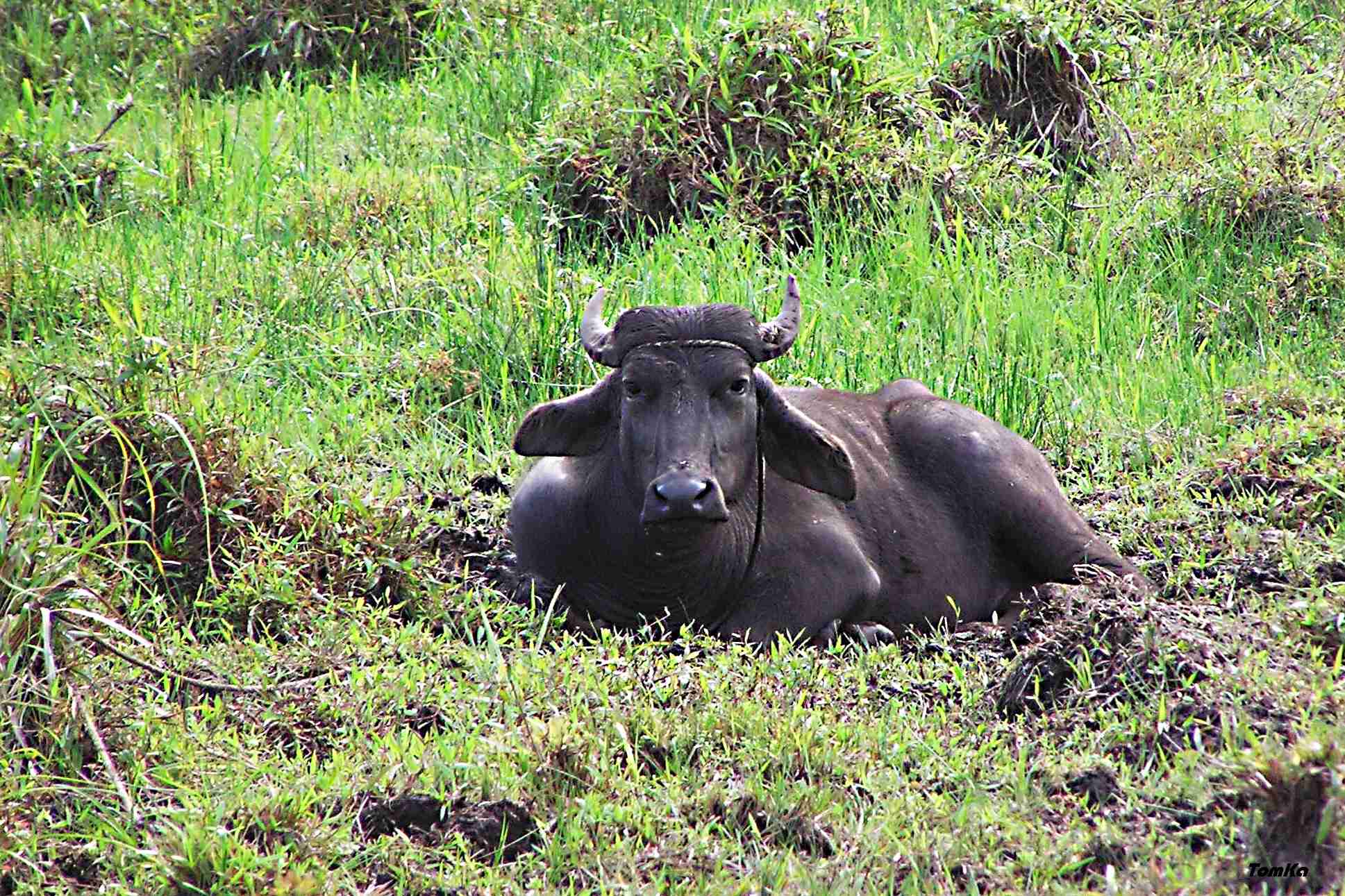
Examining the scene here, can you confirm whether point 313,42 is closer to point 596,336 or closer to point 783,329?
point 596,336

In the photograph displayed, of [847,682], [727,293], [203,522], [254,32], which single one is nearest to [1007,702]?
[847,682]

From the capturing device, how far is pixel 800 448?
5176 millimetres

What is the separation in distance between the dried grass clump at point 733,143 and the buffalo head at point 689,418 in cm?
249

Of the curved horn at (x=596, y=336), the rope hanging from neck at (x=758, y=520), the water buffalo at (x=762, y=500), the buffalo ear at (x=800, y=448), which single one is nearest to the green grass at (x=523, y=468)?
the water buffalo at (x=762, y=500)

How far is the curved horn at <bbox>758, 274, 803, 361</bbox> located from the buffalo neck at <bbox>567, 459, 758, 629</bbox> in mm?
462

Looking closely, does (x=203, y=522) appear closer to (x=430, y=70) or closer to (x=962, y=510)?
(x=962, y=510)

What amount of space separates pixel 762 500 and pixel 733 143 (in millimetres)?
2968

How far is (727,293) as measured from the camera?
681 centimetres

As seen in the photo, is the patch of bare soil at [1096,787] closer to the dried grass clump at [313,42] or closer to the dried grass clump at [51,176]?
the dried grass clump at [51,176]

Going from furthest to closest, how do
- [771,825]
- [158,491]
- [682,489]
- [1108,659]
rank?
[158,491] < [682,489] < [1108,659] < [771,825]

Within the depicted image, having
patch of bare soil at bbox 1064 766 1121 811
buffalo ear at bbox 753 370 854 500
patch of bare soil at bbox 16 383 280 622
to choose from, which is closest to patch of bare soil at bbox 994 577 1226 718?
patch of bare soil at bbox 1064 766 1121 811

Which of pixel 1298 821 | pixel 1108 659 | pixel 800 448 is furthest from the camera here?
pixel 800 448

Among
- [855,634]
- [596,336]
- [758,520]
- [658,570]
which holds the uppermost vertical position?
[596,336]

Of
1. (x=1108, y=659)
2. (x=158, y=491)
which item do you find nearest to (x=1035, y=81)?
(x=1108, y=659)
